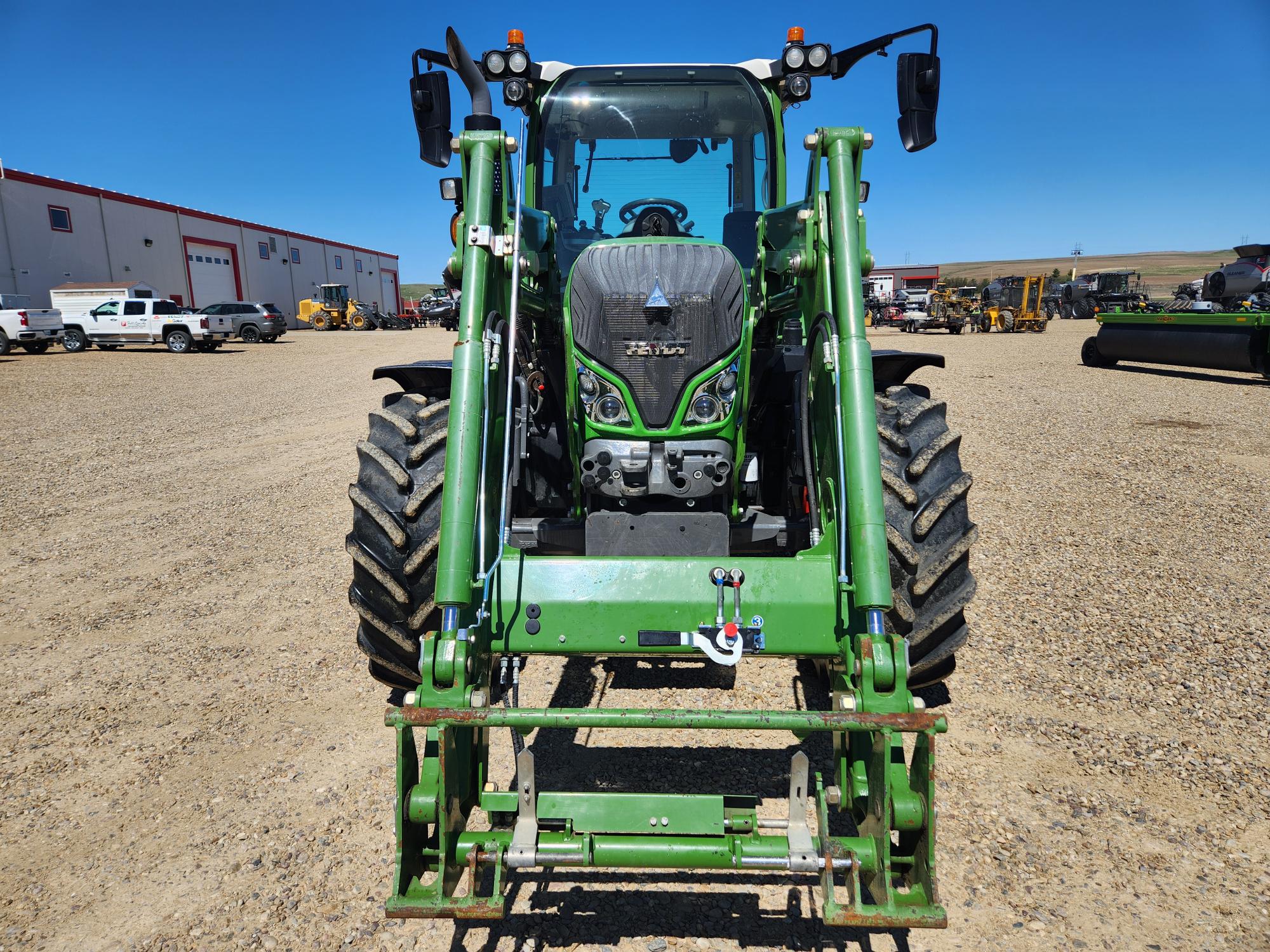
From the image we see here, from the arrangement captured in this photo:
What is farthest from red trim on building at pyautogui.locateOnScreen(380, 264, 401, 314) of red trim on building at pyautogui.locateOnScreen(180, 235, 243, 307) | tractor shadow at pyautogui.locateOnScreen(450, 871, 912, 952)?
tractor shadow at pyautogui.locateOnScreen(450, 871, 912, 952)

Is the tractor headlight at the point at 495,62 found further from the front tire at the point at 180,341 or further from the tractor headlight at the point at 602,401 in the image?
the front tire at the point at 180,341

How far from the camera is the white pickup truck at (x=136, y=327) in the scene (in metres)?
26.2

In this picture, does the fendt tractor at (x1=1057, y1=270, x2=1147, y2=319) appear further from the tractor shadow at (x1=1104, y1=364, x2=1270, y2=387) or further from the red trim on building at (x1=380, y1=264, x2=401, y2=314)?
the red trim on building at (x1=380, y1=264, x2=401, y2=314)

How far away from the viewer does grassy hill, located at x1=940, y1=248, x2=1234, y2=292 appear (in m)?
93.8

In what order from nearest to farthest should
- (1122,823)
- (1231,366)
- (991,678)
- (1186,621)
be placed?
(1122,823), (991,678), (1186,621), (1231,366)

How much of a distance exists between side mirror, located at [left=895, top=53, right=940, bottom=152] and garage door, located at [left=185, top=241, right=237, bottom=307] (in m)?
42.6

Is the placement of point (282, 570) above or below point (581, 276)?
below

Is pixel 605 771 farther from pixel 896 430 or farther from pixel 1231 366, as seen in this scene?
pixel 1231 366

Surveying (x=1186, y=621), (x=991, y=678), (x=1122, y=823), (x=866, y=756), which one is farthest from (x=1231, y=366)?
(x=866, y=756)

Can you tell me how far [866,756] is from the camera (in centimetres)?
250

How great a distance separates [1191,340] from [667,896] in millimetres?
16834

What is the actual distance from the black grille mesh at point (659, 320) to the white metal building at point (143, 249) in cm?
3121

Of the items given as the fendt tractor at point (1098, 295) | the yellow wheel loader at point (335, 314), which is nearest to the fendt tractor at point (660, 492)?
the fendt tractor at point (1098, 295)

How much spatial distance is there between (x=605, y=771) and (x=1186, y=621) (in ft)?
11.9
